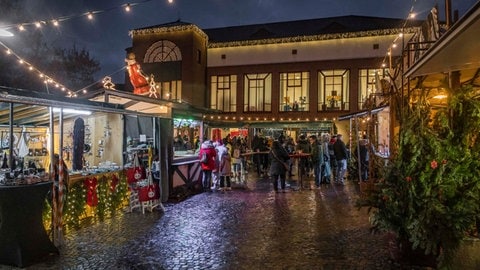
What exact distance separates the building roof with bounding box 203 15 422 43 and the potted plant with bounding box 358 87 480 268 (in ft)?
79.3

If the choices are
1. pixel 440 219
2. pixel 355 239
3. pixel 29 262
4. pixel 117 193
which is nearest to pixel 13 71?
pixel 117 193

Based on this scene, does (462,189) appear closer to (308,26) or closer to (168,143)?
(168,143)

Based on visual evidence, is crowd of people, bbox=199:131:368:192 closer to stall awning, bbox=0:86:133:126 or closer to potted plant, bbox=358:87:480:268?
stall awning, bbox=0:86:133:126

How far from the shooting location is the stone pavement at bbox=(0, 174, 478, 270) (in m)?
5.52

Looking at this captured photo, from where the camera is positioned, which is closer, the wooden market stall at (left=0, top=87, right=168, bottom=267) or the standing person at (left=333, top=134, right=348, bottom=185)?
the wooden market stall at (left=0, top=87, right=168, bottom=267)

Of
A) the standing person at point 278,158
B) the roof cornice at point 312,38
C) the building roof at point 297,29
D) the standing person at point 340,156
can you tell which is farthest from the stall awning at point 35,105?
the roof cornice at point 312,38

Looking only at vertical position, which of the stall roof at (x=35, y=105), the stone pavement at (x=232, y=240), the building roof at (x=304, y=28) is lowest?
the stone pavement at (x=232, y=240)

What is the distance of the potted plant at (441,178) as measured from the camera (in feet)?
15.7

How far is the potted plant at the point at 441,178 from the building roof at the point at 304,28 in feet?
79.3

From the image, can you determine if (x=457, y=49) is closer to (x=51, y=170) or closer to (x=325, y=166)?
(x=51, y=170)

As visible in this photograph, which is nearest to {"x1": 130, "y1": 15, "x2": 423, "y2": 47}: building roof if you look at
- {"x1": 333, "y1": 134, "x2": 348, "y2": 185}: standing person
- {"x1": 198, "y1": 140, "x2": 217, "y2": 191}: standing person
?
{"x1": 333, "y1": 134, "x2": 348, "y2": 185}: standing person

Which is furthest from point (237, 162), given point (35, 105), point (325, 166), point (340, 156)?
point (35, 105)

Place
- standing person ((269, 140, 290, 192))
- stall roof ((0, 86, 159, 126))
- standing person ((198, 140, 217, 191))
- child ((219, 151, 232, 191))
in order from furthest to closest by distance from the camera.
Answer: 1. child ((219, 151, 232, 191))
2. standing person ((198, 140, 217, 191))
3. standing person ((269, 140, 290, 192))
4. stall roof ((0, 86, 159, 126))

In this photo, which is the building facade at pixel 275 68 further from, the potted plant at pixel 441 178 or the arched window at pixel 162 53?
the potted plant at pixel 441 178
